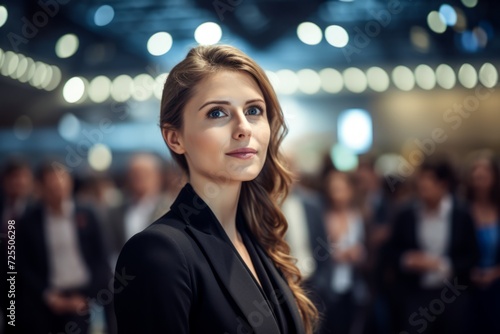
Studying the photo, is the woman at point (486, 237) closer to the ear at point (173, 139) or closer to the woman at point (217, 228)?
the woman at point (217, 228)

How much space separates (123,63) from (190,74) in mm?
8417

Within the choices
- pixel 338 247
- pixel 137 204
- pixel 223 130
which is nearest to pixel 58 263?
pixel 137 204

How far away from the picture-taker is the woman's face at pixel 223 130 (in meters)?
1.51

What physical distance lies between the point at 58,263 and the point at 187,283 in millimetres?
2974

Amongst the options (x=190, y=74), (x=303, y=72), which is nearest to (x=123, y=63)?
(x=303, y=72)

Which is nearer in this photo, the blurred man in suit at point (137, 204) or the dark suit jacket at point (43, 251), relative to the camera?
the dark suit jacket at point (43, 251)

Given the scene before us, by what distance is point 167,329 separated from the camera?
130 cm

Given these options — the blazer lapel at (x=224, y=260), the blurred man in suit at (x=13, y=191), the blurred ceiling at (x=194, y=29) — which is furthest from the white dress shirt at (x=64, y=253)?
the blazer lapel at (x=224, y=260)

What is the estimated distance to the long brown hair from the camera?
157 cm

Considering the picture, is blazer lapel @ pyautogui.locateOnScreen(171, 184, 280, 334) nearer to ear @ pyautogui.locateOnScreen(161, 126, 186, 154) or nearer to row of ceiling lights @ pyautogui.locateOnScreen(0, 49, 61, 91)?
ear @ pyautogui.locateOnScreen(161, 126, 186, 154)

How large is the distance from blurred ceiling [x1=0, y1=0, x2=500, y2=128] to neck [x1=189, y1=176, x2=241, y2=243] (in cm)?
423

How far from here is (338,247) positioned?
4.84 metres

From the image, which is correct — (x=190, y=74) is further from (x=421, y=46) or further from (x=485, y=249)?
(x=421, y=46)

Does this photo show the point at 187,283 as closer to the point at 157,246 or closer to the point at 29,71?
the point at 157,246
